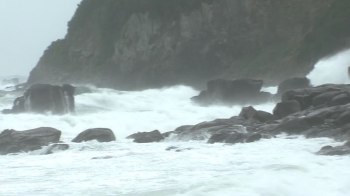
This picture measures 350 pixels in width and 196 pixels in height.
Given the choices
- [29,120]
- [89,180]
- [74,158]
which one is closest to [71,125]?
[29,120]

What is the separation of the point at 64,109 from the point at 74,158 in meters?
15.8

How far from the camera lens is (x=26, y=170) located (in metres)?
15.1

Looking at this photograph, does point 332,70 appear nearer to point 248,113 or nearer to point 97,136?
point 248,113

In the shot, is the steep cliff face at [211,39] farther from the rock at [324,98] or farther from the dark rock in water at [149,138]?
the dark rock in water at [149,138]

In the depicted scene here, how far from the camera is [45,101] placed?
1248 inches

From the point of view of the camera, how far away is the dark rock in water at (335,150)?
45.6ft

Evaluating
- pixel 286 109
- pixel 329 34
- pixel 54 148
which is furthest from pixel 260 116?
pixel 329 34

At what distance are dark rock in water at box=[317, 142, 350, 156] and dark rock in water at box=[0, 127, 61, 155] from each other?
8476 millimetres

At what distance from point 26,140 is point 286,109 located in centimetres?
899

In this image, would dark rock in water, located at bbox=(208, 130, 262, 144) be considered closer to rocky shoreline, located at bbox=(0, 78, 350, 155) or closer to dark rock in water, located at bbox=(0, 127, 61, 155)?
rocky shoreline, located at bbox=(0, 78, 350, 155)

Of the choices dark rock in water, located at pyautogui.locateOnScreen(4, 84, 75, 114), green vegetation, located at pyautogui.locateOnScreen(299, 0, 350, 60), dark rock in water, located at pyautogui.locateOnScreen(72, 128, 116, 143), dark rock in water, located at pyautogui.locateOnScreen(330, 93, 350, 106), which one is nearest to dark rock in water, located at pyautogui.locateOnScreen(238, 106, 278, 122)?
dark rock in water, located at pyautogui.locateOnScreen(330, 93, 350, 106)

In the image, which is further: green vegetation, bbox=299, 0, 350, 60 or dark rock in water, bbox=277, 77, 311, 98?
green vegetation, bbox=299, 0, 350, 60

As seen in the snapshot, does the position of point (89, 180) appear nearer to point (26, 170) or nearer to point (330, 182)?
point (26, 170)

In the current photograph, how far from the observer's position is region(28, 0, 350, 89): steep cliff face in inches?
1845
